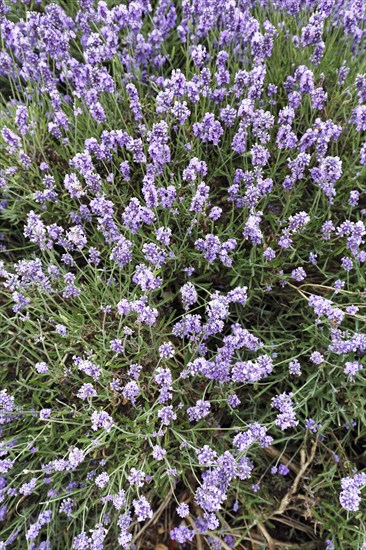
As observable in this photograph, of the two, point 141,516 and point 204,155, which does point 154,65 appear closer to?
point 204,155

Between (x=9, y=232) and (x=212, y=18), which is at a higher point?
(x=212, y=18)

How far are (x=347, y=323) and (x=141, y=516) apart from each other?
1169 mm

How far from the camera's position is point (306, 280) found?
237cm

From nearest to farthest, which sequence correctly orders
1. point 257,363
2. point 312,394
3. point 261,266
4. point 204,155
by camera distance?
point 257,363 → point 312,394 → point 261,266 → point 204,155

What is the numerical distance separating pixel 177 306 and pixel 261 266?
478 millimetres

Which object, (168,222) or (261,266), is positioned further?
(168,222)

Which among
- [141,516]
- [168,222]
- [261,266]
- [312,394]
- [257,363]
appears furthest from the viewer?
[168,222]

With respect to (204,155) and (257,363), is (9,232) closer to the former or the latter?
(204,155)

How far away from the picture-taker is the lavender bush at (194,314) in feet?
6.45

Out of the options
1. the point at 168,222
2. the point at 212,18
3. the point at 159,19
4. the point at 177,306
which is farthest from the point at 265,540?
the point at 159,19

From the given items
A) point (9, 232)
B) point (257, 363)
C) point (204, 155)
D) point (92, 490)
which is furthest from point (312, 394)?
point (9, 232)

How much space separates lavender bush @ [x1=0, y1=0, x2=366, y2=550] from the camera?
197 cm

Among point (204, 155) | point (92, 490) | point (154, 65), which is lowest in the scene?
point (92, 490)

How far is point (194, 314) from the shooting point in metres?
2.33
